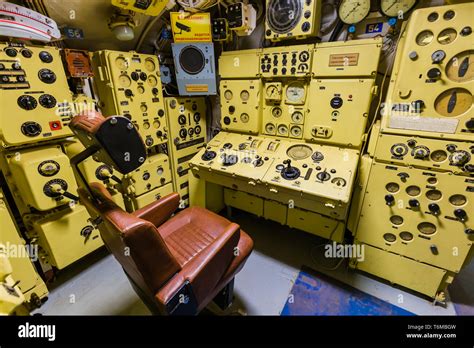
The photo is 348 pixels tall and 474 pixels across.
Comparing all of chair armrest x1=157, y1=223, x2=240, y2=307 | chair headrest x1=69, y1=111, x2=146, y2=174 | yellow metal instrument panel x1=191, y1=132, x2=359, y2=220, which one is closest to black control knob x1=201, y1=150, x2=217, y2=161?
yellow metal instrument panel x1=191, y1=132, x2=359, y2=220

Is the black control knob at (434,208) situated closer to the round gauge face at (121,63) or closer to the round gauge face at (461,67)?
the round gauge face at (461,67)

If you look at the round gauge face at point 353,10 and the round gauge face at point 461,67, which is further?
the round gauge face at point 353,10

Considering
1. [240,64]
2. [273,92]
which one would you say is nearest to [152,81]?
[240,64]

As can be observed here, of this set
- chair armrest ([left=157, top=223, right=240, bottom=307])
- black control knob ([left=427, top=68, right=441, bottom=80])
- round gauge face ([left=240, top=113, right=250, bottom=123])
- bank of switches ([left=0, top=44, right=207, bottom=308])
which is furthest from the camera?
round gauge face ([left=240, top=113, right=250, bottom=123])

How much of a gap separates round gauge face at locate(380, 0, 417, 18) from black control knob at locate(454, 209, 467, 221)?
154 centimetres

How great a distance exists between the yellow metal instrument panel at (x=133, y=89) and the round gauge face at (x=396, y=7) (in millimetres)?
2110

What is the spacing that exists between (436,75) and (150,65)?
2.39 m

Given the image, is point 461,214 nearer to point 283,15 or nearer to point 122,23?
point 283,15

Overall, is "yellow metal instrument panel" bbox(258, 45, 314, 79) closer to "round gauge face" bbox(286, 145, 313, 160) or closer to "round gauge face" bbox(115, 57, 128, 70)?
"round gauge face" bbox(286, 145, 313, 160)

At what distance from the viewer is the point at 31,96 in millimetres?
1514

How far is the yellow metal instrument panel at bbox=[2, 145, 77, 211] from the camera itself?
59.5 inches

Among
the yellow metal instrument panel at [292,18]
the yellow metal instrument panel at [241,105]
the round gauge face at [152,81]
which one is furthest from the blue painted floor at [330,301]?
the round gauge face at [152,81]

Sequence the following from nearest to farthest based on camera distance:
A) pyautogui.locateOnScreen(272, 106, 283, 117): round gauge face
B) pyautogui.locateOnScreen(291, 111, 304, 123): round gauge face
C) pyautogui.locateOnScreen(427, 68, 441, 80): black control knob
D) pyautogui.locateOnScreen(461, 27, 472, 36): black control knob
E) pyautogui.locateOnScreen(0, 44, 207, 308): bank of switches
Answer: pyautogui.locateOnScreen(461, 27, 472, 36): black control knob, pyautogui.locateOnScreen(427, 68, 441, 80): black control knob, pyautogui.locateOnScreen(0, 44, 207, 308): bank of switches, pyautogui.locateOnScreen(291, 111, 304, 123): round gauge face, pyautogui.locateOnScreen(272, 106, 283, 117): round gauge face

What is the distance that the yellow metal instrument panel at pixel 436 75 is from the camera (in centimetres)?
131
